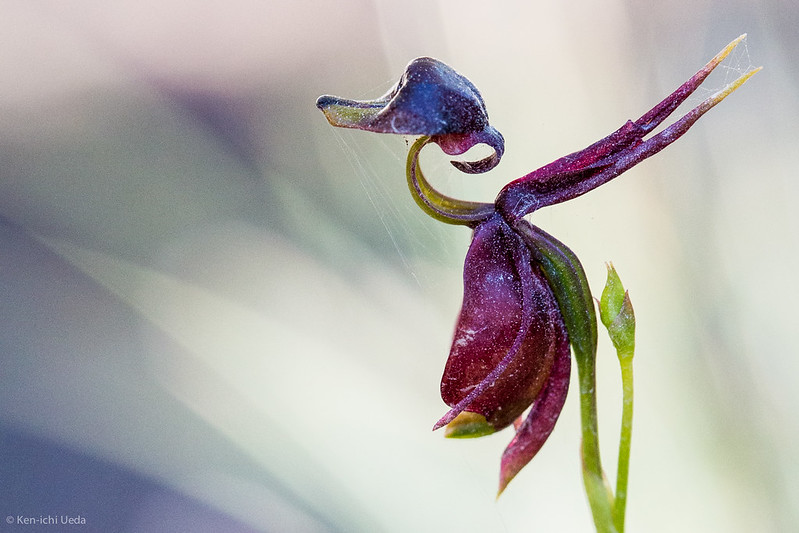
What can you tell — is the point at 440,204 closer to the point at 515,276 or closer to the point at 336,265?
the point at 515,276

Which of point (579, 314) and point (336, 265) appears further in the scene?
point (336, 265)

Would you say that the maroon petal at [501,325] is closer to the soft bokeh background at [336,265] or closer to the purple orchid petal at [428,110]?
the purple orchid petal at [428,110]

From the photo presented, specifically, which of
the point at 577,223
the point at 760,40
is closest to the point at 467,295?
the point at 577,223

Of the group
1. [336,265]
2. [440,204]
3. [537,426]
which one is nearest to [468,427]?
[537,426]

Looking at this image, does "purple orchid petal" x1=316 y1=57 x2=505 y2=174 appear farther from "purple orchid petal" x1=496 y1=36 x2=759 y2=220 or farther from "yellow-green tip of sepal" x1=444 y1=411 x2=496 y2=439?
"yellow-green tip of sepal" x1=444 y1=411 x2=496 y2=439

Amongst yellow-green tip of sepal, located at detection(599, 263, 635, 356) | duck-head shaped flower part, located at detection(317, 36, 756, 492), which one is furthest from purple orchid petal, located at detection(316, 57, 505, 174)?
yellow-green tip of sepal, located at detection(599, 263, 635, 356)

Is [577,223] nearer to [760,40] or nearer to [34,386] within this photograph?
[760,40]
